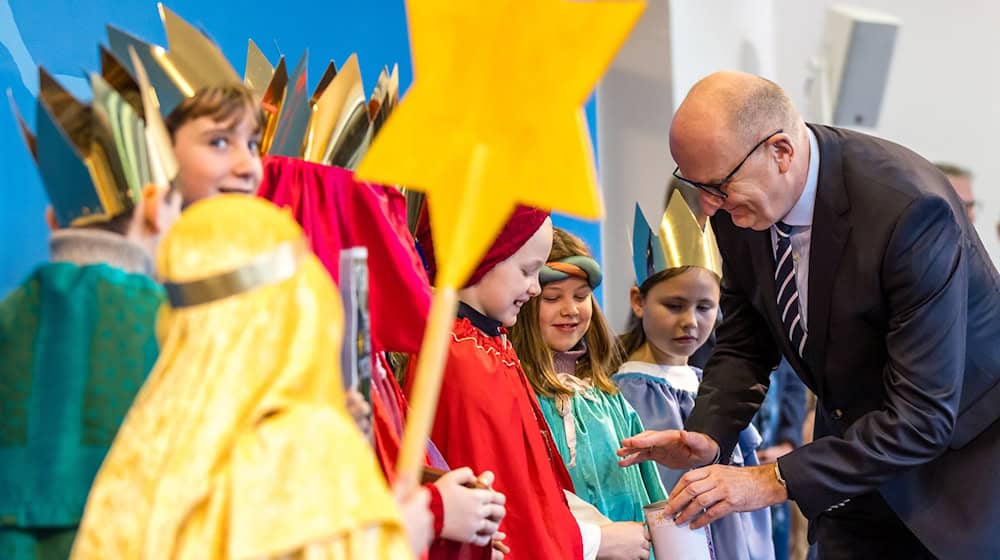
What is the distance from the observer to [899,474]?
2480 millimetres

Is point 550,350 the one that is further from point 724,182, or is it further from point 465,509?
point 465,509

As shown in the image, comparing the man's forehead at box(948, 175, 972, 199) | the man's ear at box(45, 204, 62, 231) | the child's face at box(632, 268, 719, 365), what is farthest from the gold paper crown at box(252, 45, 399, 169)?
the man's forehead at box(948, 175, 972, 199)

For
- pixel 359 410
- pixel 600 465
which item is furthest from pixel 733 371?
pixel 359 410

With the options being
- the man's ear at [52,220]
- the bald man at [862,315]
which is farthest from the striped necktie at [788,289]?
the man's ear at [52,220]

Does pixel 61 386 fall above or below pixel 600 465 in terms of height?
above

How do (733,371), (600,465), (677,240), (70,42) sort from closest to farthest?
Result: (70,42), (733,371), (600,465), (677,240)

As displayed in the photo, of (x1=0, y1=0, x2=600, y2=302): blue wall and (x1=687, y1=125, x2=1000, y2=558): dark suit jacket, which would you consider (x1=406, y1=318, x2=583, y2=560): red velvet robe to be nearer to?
(x1=687, y1=125, x2=1000, y2=558): dark suit jacket

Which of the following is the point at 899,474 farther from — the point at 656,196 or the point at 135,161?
the point at 656,196

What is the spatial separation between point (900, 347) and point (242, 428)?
5.12 feet

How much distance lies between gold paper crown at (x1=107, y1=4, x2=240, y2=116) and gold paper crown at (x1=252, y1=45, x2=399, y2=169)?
15 cm

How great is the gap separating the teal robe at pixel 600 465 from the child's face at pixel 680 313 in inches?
18.3

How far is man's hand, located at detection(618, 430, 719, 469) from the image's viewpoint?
263 cm

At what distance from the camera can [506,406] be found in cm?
238

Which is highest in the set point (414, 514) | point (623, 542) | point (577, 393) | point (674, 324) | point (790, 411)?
point (414, 514)
